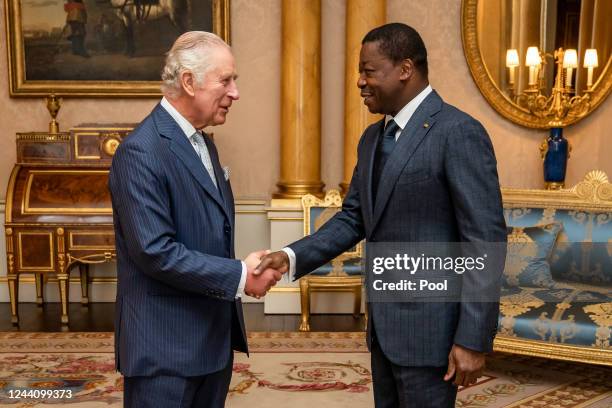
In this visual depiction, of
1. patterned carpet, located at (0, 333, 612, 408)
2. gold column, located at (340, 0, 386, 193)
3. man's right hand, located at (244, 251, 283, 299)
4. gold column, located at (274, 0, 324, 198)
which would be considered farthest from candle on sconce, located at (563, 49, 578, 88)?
man's right hand, located at (244, 251, 283, 299)

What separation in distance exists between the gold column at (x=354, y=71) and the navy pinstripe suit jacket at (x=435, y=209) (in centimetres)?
389

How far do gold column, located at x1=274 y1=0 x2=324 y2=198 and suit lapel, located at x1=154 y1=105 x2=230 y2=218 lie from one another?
3.96 m

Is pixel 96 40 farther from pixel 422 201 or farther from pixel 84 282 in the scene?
pixel 422 201

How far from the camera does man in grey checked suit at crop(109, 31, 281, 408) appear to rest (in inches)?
78.2

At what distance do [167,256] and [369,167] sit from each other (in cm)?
69

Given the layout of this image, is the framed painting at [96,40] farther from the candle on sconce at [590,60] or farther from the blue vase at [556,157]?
the candle on sconce at [590,60]

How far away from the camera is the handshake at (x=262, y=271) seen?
2186 mm

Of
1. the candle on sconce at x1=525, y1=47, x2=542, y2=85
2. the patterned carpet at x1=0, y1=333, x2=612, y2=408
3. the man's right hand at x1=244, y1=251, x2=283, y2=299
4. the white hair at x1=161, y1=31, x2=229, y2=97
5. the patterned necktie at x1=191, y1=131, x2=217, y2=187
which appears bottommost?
the patterned carpet at x1=0, y1=333, x2=612, y2=408

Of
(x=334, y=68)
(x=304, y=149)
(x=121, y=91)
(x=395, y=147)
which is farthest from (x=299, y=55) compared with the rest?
→ (x=395, y=147)

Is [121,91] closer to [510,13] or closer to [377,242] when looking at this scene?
[510,13]

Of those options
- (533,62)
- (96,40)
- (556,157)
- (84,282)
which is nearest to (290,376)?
(84,282)

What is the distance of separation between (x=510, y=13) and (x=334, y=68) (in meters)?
1.59

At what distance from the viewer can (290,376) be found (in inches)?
171

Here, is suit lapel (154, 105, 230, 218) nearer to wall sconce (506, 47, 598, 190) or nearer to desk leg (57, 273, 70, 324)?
desk leg (57, 273, 70, 324)
